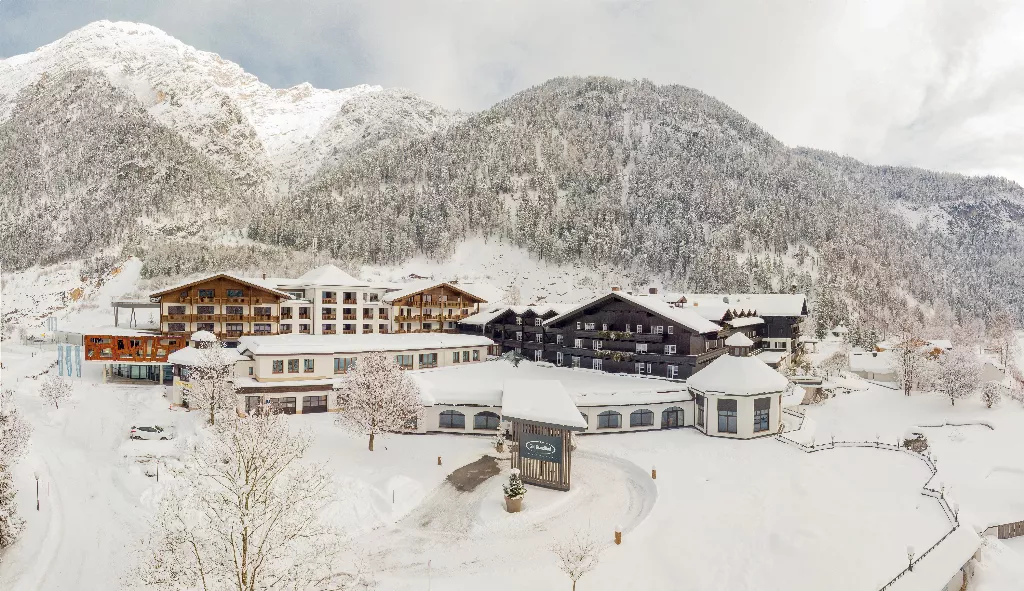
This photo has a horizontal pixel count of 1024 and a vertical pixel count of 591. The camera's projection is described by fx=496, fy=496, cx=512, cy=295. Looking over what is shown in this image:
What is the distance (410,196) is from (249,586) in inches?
7223

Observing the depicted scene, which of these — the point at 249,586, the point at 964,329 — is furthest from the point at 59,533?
the point at 964,329

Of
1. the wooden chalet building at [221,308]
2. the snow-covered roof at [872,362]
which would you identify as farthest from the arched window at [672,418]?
the snow-covered roof at [872,362]

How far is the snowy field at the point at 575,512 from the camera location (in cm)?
2117

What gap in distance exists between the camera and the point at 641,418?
137ft

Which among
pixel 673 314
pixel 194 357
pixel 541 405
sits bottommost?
pixel 541 405

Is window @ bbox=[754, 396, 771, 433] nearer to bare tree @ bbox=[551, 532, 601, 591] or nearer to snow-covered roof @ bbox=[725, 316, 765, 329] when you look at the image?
snow-covered roof @ bbox=[725, 316, 765, 329]

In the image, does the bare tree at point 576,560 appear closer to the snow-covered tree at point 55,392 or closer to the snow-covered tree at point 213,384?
the snow-covered tree at point 213,384

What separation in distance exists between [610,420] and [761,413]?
39.3 ft

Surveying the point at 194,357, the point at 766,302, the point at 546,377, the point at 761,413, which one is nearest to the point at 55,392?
the point at 194,357

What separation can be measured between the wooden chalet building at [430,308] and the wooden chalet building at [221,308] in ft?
53.4

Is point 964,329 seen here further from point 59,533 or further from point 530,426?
point 59,533

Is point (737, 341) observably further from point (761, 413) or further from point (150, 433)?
point (150, 433)

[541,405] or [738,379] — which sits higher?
[738,379]

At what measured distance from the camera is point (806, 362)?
245ft
